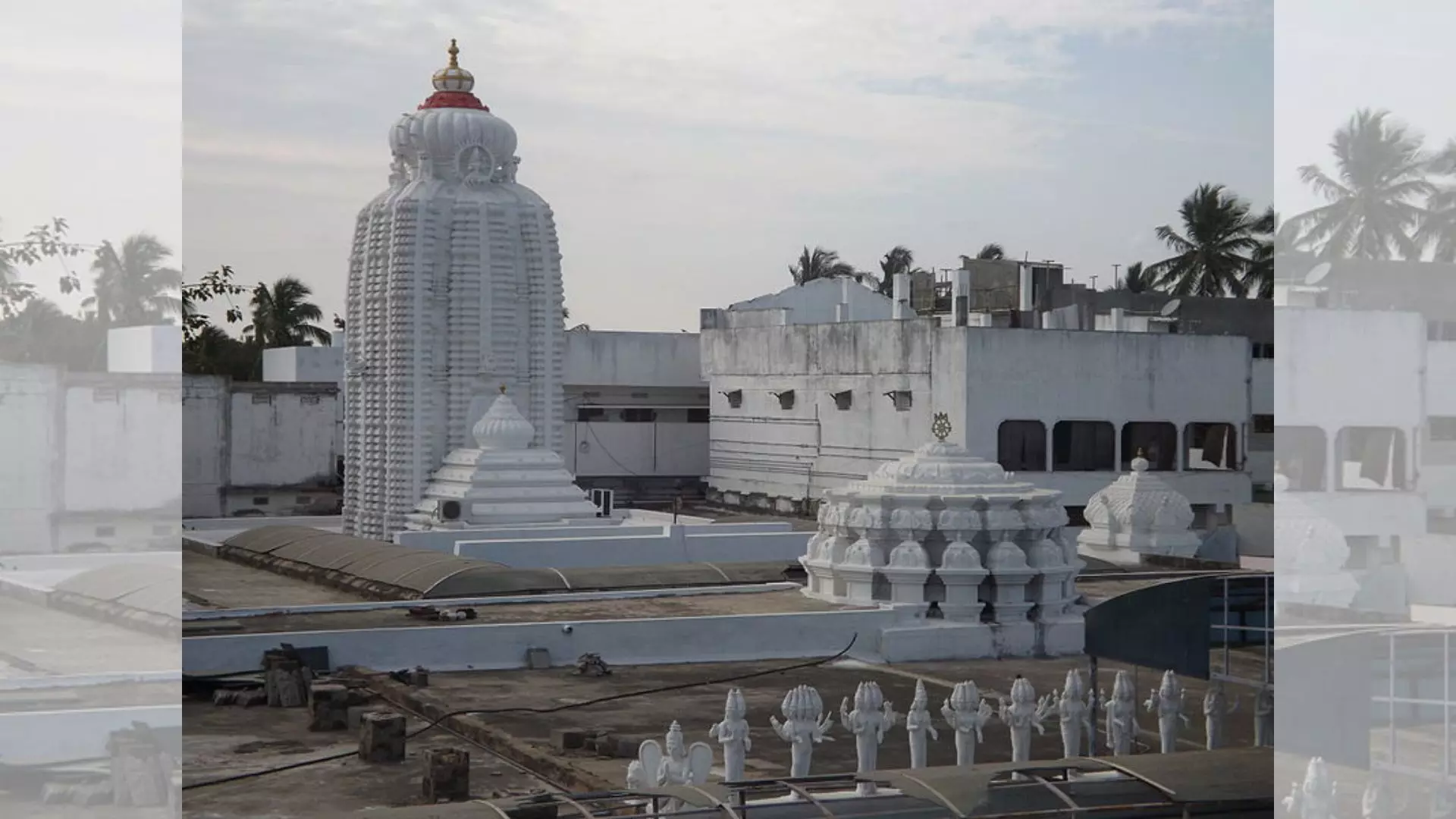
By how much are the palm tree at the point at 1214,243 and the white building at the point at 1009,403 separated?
12113 mm

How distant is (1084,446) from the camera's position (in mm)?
39969

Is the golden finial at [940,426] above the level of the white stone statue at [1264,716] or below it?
above

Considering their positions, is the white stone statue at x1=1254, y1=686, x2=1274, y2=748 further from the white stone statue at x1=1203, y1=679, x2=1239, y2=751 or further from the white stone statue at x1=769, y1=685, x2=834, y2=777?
the white stone statue at x1=769, y1=685, x2=834, y2=777

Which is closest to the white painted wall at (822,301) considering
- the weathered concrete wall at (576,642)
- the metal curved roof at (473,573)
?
the metal curved roof at (473,573)

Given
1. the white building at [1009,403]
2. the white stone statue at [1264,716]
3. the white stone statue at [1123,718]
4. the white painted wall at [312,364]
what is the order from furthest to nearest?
the white painted wall at [312,364] → the white building at [1009,403] → the white stone statue at [1123,718] → the white stone statue at [1264,716]

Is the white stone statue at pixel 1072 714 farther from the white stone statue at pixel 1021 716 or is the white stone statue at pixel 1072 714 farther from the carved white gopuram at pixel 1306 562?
the carved white gopuram at pixel 1306 562

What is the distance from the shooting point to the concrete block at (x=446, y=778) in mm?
13359

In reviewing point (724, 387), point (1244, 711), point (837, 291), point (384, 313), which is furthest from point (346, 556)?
point (837, 291)

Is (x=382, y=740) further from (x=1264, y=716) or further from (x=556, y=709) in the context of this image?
(x=1264, y=716)

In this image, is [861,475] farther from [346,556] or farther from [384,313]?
[346,556]

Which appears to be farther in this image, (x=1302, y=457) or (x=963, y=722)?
(x=963, y=722)

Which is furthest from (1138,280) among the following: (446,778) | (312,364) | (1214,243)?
(446,778)

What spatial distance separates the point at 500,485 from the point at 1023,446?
13.4 metres

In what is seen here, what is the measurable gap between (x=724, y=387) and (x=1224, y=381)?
12699 mm
